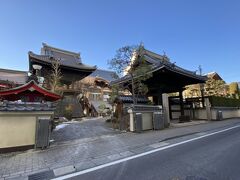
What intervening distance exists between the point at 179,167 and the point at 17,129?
571 centimetres

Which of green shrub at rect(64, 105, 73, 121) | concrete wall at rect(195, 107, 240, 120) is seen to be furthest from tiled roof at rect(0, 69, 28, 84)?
concrete wall at rect(195, 107, 240, 120)

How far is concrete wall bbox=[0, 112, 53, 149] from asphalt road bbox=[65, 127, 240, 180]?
3.53m

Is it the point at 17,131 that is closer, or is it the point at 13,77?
the point at 17,131

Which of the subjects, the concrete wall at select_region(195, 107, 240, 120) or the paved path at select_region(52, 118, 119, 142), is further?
the concrete wall at select_region(195, 107, 240, 120)

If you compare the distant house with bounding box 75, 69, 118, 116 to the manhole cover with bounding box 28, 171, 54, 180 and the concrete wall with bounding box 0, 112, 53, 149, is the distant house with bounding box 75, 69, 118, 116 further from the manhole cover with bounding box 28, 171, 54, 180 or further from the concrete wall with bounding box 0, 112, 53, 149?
the manhole cover with bounding box 28, 171, 54, 180

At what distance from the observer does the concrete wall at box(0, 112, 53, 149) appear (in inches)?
247

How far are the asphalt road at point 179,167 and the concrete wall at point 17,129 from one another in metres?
3.53

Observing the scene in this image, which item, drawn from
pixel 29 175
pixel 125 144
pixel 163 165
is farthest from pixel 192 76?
pixel 29 175

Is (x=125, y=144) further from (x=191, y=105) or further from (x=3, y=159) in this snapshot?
(x=191, y=105)

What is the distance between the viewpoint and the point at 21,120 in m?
6.64

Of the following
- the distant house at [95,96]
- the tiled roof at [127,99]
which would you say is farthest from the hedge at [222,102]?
the distant house at [95,96]

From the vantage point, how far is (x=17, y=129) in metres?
6.49

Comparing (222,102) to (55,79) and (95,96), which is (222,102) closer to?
(55,79)

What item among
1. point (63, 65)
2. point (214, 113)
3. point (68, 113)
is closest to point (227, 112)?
point (214, 113)
